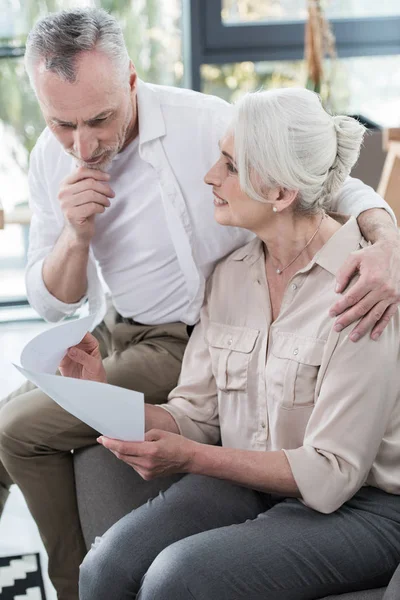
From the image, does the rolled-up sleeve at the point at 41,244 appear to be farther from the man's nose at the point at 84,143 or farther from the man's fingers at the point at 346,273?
the man's fingers at the point at 346,273

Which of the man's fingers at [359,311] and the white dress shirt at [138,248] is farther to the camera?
the white dress shirt at [138,248]

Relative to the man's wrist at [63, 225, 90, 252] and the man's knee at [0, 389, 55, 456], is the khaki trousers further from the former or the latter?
the man's wrist at [63, 225, 90, 252]

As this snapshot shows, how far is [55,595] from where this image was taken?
229 centimetres

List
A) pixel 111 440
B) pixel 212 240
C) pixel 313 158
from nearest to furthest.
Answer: pixel 111 440 → pixel 313 158 → pixel 212 240

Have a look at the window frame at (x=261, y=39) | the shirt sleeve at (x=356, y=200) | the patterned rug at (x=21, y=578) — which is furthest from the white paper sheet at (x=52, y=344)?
the window frame at (x=261, y=39)

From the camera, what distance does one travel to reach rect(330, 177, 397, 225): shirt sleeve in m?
1.93

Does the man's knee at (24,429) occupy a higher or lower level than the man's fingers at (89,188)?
lower

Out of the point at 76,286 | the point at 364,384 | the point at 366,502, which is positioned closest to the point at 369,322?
the point at 364,384

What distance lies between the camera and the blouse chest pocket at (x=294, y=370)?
5.64 ft

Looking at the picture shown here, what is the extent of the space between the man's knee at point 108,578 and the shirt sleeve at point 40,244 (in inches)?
29.0

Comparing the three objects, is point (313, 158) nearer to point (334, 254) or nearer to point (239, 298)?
point (334, 254)

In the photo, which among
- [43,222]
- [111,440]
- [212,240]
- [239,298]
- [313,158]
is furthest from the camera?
[43,222]

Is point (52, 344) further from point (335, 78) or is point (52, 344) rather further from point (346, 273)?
point (335, 78)

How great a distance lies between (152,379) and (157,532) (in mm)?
519
